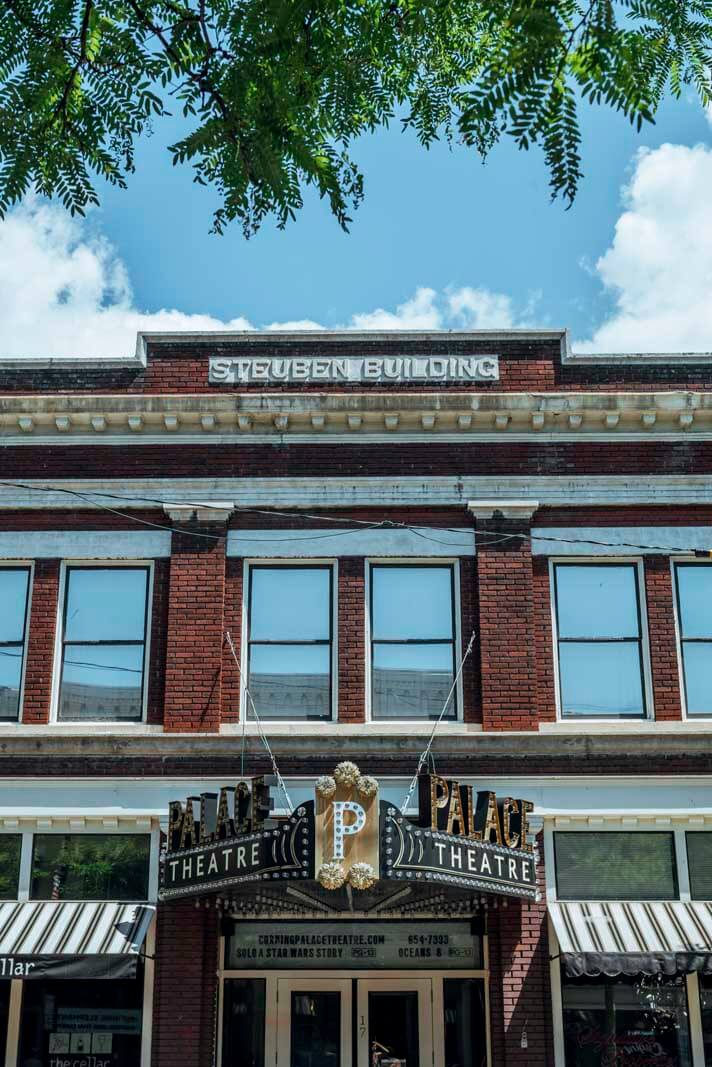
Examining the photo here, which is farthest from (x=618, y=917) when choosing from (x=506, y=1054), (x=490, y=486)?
(x=490, y=486)

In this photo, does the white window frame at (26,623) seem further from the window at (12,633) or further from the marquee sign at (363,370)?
the marquee sign at (363,370)

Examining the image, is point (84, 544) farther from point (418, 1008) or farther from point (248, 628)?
point (418, 1008)

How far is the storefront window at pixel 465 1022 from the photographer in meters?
15.3

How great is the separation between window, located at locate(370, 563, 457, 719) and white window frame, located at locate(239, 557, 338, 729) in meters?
0.49

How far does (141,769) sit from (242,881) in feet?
8.72

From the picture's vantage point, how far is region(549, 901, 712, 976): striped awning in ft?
45.9

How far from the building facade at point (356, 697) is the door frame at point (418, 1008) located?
0.11ft

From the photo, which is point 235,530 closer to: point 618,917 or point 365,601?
point 365,601

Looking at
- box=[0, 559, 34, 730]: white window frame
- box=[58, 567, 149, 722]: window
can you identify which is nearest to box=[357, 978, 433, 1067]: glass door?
box=[58, 567, 149, 722]: window

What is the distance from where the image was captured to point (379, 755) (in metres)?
15.8

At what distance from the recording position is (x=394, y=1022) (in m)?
15.6

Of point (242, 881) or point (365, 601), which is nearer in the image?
point (242, 881)

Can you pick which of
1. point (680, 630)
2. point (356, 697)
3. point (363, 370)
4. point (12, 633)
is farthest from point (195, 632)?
point (680, 630)

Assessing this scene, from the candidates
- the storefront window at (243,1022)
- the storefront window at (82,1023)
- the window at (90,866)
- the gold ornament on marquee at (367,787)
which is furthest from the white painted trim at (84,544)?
the storefront window at (243,1022)
